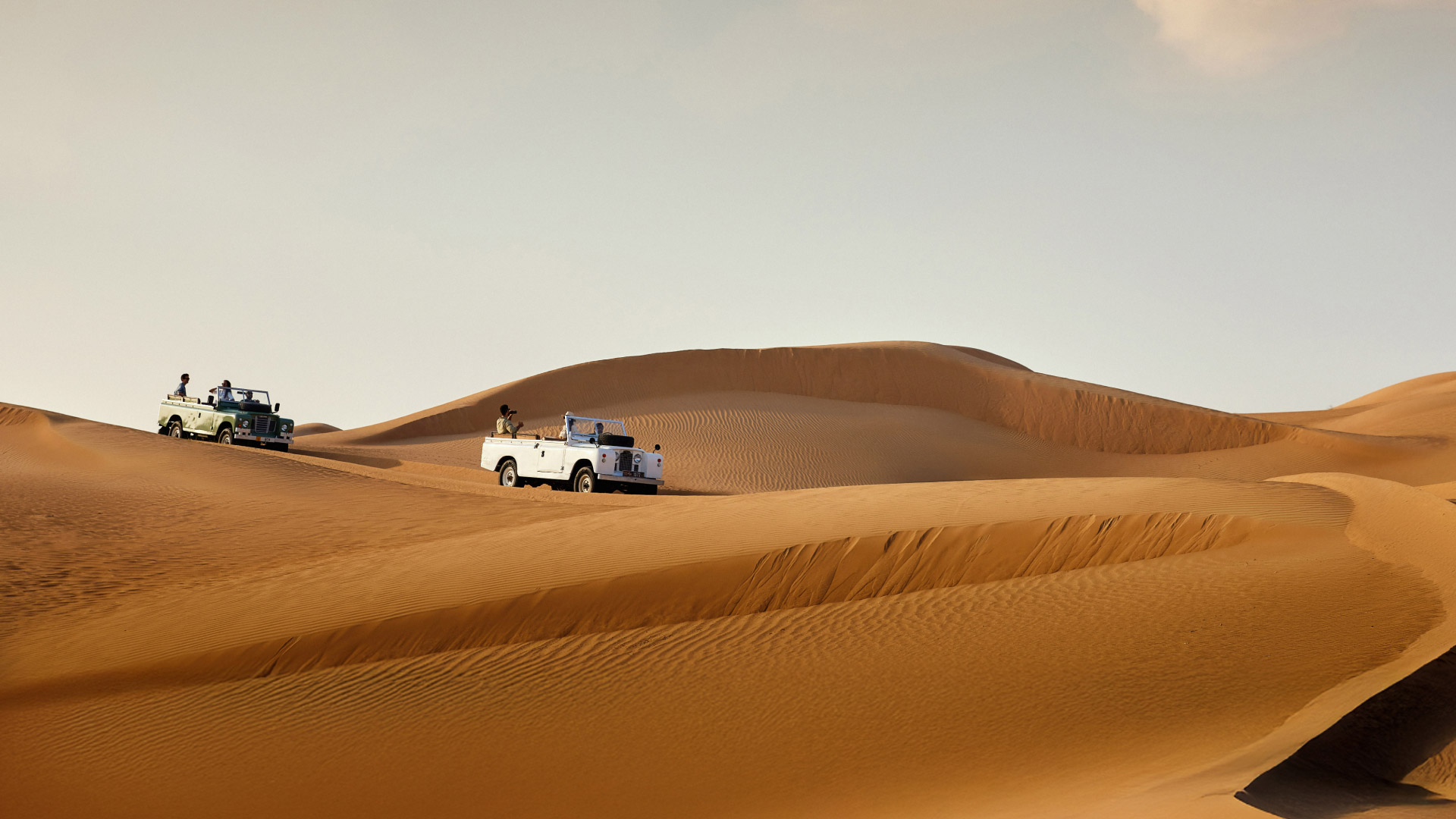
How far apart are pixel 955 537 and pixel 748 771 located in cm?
472

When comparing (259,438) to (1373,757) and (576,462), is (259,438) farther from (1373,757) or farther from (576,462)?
(1373,757)

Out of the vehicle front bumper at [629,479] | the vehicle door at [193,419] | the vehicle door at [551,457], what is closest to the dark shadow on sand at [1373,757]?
the vehicle front bumper at [629,479]

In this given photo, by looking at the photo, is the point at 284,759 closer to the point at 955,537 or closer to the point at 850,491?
the point at 955,537

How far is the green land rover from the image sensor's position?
2656 cm

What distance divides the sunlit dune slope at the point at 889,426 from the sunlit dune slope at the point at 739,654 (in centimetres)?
1865

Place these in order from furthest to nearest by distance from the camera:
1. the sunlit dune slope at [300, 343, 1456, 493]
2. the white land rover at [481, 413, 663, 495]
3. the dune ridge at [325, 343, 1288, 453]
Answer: the dune ridge at [325, 343, 1288, 453] → the sunlit dune slope at [300, 343, 1456, 493] → the white land rover at [481, 413, 663, 495]

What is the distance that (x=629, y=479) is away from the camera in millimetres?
20984

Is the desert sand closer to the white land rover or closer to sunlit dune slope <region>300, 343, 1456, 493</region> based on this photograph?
the white land rover

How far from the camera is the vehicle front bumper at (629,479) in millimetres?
20625

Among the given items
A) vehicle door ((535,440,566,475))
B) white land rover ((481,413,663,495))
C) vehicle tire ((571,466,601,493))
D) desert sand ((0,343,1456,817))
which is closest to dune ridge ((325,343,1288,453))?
white land rover ((481,413,663,495))

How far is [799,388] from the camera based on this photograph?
41969 mm

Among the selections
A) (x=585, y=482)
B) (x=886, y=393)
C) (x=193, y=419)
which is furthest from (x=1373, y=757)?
(x=886, y=393)

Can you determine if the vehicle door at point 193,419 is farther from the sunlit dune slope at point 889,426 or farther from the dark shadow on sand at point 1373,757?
the dark shadow on sand at point 1373,757

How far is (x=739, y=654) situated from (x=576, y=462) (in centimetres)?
1174
